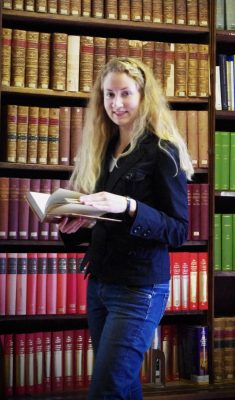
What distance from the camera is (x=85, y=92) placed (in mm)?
2551

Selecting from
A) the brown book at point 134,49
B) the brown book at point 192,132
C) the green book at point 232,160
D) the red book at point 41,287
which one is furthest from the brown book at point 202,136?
the red book at point 41,287

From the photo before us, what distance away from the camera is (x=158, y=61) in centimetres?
261

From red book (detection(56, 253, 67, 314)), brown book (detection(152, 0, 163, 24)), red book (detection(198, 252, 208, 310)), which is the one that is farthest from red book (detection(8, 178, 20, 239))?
brown book (detection(152, 0, 163, 24))

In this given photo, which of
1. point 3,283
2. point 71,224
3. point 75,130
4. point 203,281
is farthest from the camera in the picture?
point 203,281

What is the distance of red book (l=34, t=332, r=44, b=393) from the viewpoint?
2.46 meters

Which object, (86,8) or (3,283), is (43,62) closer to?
(86,8)

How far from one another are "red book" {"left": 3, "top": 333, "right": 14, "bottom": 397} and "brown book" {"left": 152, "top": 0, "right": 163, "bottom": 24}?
4.84ft

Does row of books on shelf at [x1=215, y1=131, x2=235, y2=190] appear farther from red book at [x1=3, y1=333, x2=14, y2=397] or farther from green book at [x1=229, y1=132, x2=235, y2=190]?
red book at [x1=3, y1=333, x2=14, y2=397]

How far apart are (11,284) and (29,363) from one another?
0.33 m

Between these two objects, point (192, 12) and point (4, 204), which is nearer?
point (4, 204)

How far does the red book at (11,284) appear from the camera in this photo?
245cm

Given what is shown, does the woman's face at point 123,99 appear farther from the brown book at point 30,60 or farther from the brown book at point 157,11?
the brown book at point 157,11

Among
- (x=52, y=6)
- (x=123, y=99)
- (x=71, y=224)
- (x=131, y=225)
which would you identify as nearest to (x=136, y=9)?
(x=52, y=6)

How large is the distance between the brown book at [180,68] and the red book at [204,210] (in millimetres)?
423
